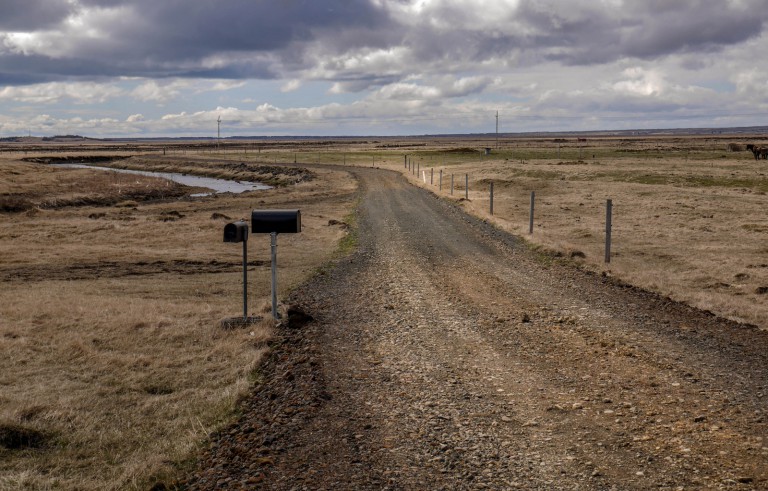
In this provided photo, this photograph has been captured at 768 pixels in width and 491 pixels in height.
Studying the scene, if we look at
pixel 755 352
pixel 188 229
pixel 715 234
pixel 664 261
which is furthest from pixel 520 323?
pixel 188 229

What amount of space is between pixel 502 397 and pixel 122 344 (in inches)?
276

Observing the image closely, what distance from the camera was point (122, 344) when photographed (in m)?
11.8

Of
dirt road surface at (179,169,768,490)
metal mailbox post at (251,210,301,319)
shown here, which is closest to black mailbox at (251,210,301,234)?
metal mailbox post at (251,210,301,319)

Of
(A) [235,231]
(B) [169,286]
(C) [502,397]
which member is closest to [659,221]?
(B) [169,286]

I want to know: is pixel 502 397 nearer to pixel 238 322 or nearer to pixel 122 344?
pixel 238 322

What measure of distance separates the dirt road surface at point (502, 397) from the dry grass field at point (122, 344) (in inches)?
29.2

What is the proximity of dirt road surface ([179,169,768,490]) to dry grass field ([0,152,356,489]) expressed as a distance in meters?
0.74

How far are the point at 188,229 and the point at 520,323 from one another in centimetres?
2060

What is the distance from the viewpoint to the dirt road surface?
6.17 meters

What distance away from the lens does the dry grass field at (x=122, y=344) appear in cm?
757

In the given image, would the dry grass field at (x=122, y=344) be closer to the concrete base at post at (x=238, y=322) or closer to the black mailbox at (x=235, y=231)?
the concrete base at post at (x=238, y=322)

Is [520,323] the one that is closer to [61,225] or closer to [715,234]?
[715,234]

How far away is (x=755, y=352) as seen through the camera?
9.67m

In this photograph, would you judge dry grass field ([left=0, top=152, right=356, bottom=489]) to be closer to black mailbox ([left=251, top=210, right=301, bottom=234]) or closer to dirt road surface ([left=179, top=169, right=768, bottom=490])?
dirt road surface ([left=179, top=169, right=768, bottom=490])
